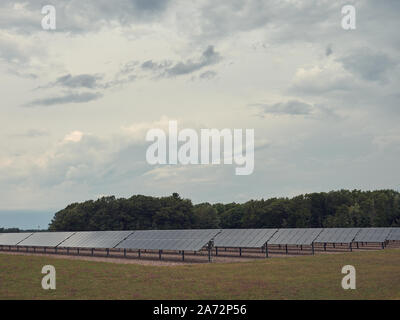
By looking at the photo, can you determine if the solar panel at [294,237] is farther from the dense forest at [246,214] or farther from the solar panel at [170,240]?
the dense forest at [246,214]

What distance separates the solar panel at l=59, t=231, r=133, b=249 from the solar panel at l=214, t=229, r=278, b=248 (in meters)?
13.0

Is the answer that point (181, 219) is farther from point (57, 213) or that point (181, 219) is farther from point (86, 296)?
point (86, 296)

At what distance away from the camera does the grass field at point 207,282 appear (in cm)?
2138

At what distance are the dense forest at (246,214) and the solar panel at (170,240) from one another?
5870 centimetres

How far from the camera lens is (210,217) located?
130m

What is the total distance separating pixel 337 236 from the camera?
2251 inches

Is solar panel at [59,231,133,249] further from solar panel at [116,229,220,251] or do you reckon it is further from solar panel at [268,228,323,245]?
solar panel at [268,228,323,245]

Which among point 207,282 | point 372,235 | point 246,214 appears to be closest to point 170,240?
point 207,282

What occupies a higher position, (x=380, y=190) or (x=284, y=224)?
(x=380, y=190)

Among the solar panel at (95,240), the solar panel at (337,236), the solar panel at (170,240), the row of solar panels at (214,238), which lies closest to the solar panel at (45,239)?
the row of solar panels at (214,238)

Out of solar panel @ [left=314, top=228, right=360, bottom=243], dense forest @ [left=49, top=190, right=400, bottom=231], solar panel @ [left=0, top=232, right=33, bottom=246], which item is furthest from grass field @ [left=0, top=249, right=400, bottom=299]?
dense forest @ [left=49, top=190, right=400, bottom=231]
